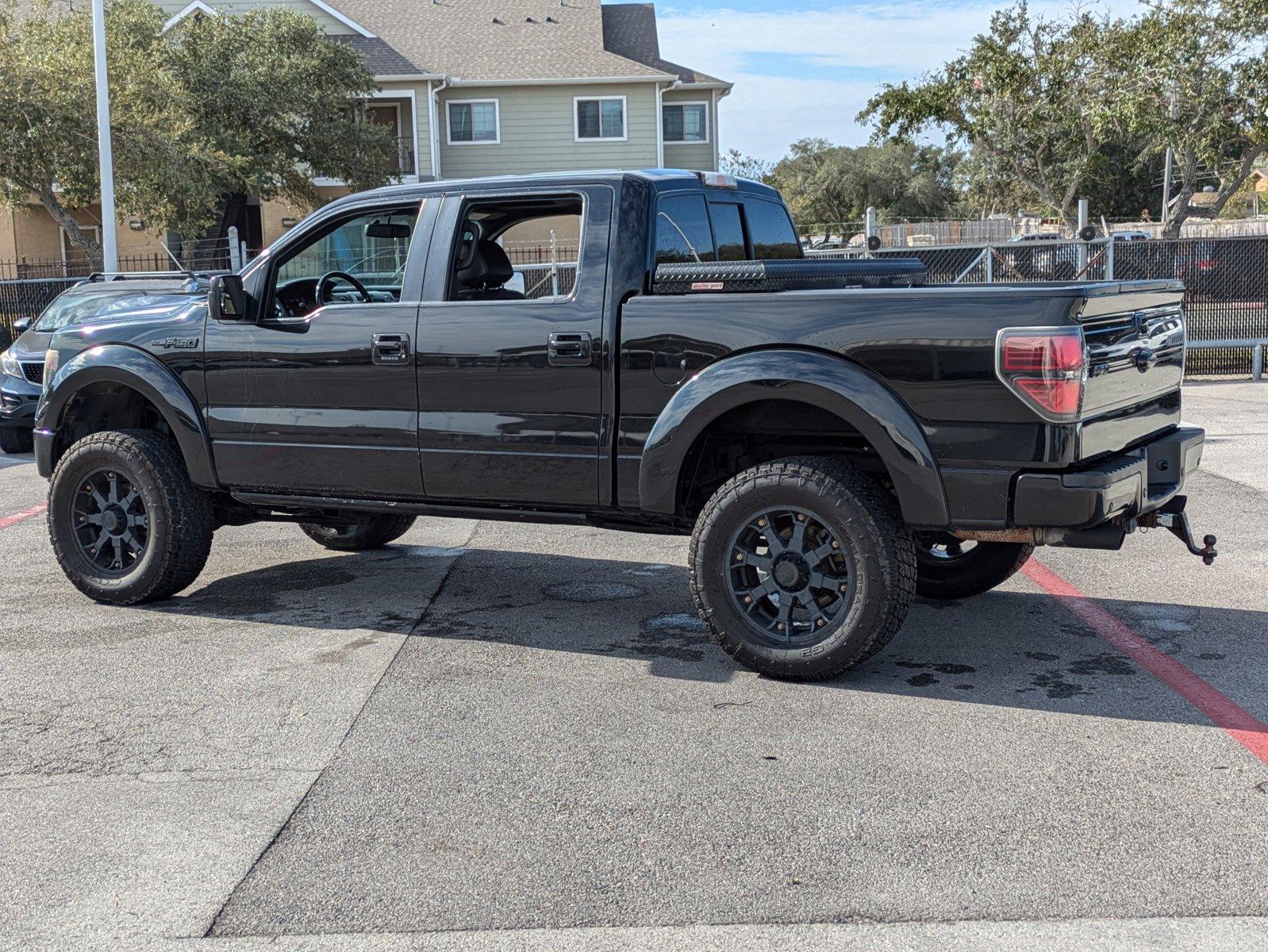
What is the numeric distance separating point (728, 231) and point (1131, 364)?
81.4 inches

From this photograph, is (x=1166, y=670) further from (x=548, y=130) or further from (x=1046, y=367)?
(x=548, y=130)

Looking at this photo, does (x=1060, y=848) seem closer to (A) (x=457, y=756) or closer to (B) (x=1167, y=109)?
(A) (x=457, y=756)

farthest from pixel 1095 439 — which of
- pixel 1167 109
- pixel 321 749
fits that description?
pixel 1167 109

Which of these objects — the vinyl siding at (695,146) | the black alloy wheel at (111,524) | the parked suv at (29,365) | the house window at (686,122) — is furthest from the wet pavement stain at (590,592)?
the house window at (686,122)

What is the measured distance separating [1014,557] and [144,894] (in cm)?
425

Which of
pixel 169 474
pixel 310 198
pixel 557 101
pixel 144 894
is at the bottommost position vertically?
pixel 144 894

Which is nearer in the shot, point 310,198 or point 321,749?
point 321,749

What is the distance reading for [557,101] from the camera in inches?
1421

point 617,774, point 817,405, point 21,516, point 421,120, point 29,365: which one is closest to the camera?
point 617,774

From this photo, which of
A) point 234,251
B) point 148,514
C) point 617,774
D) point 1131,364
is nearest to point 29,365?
point 234,251

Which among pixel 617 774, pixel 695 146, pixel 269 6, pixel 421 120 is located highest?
pixel 269 6

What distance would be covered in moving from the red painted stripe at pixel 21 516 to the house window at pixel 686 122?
29460 mm

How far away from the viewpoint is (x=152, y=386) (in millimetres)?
6703

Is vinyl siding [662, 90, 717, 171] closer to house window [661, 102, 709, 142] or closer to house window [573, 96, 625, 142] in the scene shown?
house window [661, 102, 709, 142]
